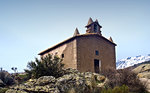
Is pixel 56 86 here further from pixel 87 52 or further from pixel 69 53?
pixel 87 52

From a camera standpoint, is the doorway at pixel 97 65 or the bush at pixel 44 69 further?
the doorway at pixel 97 65

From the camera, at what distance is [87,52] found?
18797mm

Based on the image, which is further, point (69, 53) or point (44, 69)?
point (69, 53)

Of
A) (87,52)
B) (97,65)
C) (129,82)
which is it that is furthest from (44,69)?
(97,65)

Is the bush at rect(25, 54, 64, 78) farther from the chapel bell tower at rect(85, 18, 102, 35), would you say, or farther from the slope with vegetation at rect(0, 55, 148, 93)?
the chapel bell tower at rect(85, 18, 102, 35)

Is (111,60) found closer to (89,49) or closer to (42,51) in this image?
(89,49)

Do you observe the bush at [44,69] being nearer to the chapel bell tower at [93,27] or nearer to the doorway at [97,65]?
the doorway at [97,65]

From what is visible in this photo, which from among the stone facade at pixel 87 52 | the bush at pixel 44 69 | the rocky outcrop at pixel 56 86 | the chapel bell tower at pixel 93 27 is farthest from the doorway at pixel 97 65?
the rocky outcrop at pixel 56 86

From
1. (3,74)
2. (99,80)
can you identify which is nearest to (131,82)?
(99,80)

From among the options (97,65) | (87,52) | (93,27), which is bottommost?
(97,65)

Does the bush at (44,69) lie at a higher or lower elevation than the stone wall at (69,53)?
lower

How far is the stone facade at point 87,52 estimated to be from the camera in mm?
17906

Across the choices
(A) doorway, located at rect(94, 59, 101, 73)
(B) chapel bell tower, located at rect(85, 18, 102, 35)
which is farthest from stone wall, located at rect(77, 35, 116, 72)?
(B) chapel bell tower, located at rect(85, 18, 102, 35)

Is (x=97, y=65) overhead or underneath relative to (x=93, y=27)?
underneath
